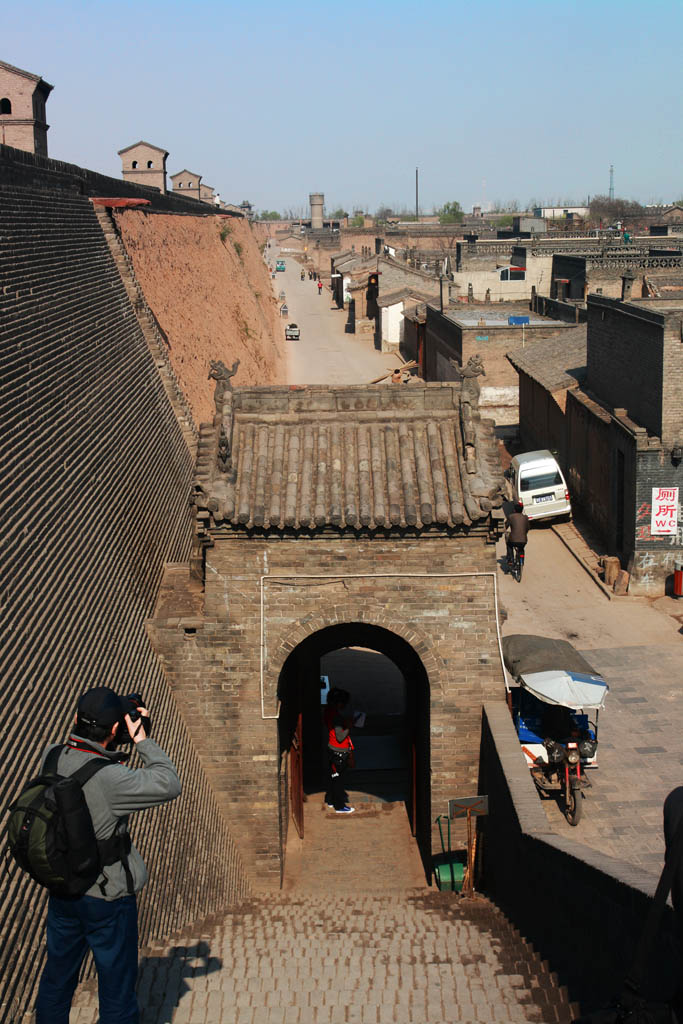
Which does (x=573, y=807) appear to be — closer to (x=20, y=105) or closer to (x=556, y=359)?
(x=556, y=359)

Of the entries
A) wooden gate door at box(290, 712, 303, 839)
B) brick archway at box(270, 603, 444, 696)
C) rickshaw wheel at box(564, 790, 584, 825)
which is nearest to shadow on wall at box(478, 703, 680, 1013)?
brick archway at box(270, 603, 444, 696)

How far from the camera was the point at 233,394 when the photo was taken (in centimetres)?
1277

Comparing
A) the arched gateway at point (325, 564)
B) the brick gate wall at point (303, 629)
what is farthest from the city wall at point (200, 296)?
the brick gate wall at point (303, 629)

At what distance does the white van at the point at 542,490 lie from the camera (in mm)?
25078

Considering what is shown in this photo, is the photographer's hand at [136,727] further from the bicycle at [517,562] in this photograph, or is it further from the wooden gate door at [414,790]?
the bicycle at [517,562]

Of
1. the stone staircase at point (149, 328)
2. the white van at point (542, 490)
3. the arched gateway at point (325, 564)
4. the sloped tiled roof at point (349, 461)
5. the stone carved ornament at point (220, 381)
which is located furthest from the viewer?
the white van at point (542, 490)

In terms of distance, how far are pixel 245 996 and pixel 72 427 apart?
663 centimetres

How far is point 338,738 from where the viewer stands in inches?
573

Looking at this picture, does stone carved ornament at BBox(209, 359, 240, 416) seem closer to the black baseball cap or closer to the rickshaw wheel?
the rickshaw wheel

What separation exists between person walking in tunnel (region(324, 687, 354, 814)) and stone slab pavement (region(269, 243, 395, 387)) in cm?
2918

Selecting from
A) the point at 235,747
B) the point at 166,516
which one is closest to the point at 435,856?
the point at 235,747

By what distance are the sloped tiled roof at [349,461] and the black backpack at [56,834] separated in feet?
21.7

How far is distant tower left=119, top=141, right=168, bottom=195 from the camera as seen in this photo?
4316cm

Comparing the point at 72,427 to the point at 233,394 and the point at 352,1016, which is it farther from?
the point at 352,1016
